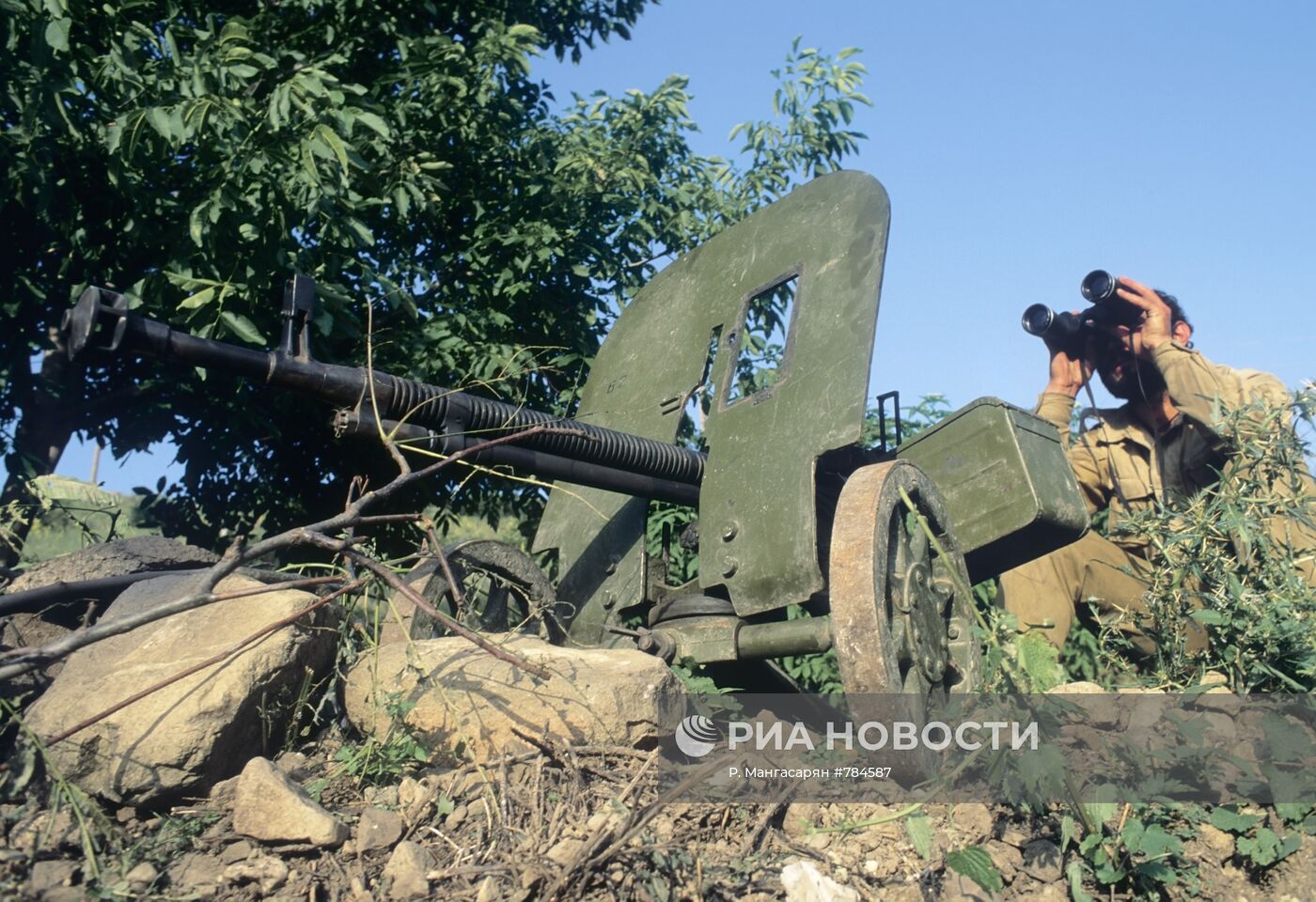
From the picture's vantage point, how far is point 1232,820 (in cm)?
318

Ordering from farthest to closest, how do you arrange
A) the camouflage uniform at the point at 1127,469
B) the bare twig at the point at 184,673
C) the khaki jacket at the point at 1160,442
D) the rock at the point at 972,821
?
the khaki jacket at the point at 1160,442, the camouflage uniform at the point at 1127,469, the rock at the point at 972,821, the bare twig at the point at 184,673

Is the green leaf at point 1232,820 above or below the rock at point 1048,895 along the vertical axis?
above

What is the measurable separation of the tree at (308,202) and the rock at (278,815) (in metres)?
2.23

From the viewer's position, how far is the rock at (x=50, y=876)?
246 cm

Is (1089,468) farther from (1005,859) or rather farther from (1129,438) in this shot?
(1005,859)

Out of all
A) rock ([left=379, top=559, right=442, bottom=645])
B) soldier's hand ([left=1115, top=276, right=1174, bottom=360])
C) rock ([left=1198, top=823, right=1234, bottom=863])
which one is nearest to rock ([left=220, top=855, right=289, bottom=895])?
rock ([left=379, top=559, right=442, bottom=645])

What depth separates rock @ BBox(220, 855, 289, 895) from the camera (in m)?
2.61

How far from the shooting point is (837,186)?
476cm

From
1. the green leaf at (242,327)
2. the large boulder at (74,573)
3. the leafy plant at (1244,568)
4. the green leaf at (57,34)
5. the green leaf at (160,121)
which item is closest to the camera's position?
the large boulder at (74,573)

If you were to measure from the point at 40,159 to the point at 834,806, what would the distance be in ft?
14.4

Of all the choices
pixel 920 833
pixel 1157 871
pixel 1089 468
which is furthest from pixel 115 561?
pixel 1089 468

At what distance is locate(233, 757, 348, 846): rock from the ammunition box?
103 inches

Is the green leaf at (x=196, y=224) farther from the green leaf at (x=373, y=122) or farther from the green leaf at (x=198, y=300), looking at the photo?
the green leaf at (x=373, y=122)

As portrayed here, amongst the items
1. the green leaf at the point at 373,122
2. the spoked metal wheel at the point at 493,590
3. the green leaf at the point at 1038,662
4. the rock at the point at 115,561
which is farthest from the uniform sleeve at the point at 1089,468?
the rock at the point at 115,561
